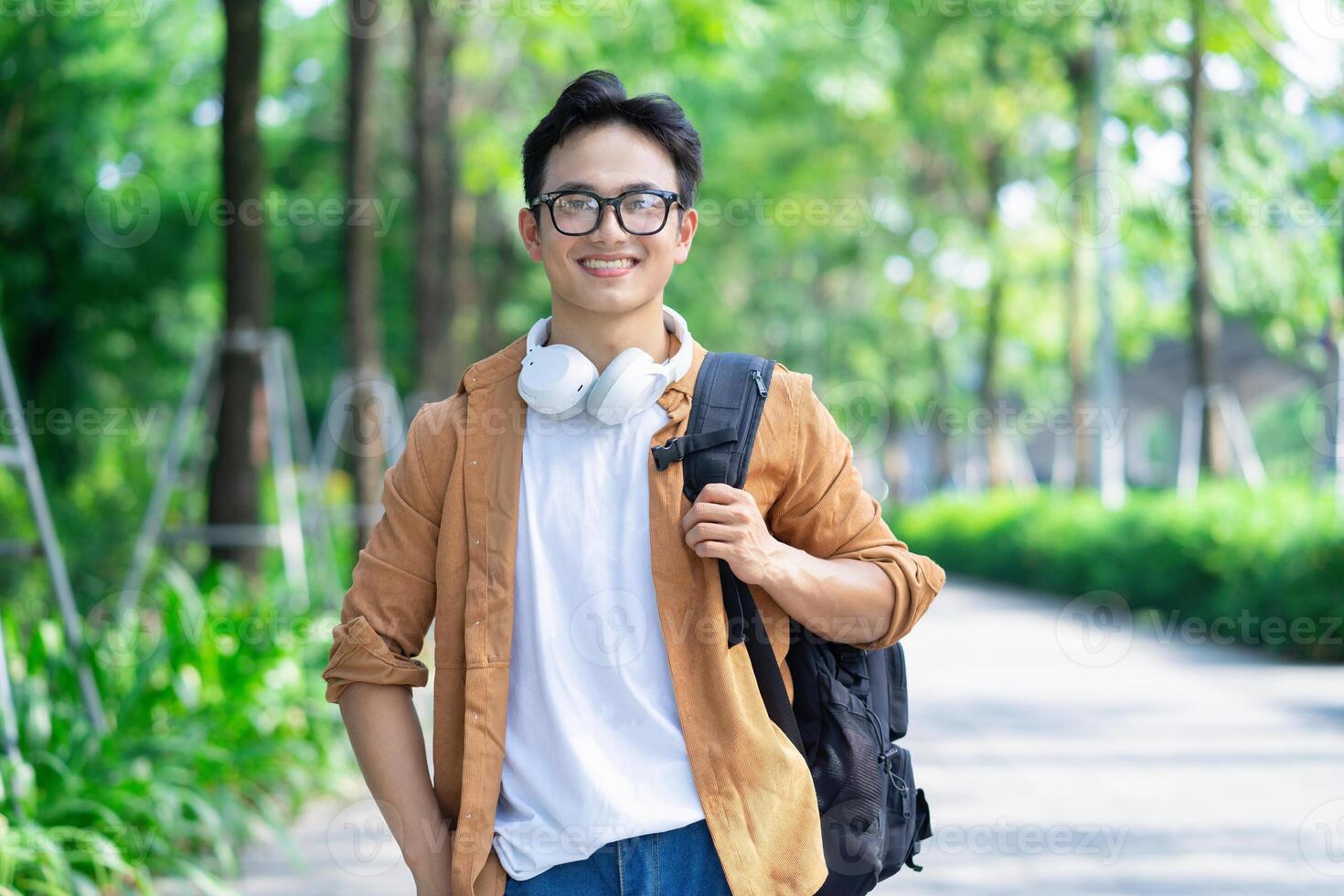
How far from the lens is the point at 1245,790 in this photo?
7.24 meters

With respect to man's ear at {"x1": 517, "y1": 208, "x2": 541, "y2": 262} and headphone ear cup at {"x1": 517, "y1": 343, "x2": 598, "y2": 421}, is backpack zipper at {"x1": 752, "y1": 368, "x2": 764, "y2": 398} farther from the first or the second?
man's ear at {"x1": 517, "y1": 208, "x2": 541, "y2": 262}

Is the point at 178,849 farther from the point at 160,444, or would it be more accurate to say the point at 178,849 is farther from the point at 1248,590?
the point at 160,444

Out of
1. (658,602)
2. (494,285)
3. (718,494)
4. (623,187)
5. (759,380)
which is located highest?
(623,187)

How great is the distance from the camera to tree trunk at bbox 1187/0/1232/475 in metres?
16.7

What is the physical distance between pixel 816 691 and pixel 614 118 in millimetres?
823

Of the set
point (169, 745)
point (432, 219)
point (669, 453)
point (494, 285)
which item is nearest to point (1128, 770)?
point (169, 745)

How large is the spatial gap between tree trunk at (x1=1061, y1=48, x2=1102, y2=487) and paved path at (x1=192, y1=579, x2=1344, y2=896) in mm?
8796

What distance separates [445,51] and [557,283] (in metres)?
15.4

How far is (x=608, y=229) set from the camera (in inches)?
82.4

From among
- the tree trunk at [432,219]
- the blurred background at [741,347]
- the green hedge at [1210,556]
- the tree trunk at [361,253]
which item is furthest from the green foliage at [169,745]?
the green hedge at [1210,556]

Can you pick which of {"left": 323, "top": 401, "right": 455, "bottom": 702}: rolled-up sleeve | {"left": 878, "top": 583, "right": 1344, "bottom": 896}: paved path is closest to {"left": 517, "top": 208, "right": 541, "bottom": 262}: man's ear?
{"left": 323, "top": 401, "right": 455, "bottom": 702}: rolled-up sleeve

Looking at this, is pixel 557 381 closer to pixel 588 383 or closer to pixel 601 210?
pixel 588 383

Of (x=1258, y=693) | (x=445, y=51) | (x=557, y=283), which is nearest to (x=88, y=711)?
(x=557, y=283)

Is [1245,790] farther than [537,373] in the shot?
Yes
